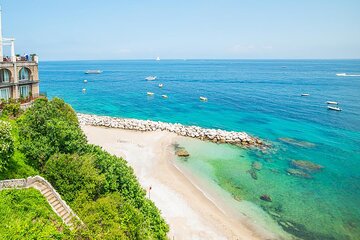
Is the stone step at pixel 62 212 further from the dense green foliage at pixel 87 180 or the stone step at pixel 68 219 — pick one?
the dense green foliage at pixel 87 180

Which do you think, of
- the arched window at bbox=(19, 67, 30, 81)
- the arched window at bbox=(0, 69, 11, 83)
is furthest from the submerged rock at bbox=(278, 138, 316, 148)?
the arched window at bbox=(0, 69, 11, 83)

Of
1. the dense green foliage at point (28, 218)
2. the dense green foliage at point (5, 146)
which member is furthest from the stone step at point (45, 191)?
the dense green foliage at point (5, 146)

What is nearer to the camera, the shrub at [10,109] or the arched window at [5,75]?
the shrub at [10,109]

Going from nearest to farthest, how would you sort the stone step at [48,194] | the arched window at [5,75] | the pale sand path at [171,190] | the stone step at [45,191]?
the stone step at [48,194]
the stone step at [45,191]
the pale sand path at [171,190]
the arched window at [5,75]

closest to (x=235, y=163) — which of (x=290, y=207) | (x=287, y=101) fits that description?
(x=290, y=207)

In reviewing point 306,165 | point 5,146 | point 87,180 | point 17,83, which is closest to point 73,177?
point 87,180

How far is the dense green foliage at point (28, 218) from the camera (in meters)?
16.7

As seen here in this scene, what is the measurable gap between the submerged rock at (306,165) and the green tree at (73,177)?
111ft

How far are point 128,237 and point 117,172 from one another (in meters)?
7.29

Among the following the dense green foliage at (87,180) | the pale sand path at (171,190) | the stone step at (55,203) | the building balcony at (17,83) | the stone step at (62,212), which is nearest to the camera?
the dense green foliage at (87,180)

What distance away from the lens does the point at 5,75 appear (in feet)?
141

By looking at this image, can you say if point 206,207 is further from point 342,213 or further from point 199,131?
point 199,131

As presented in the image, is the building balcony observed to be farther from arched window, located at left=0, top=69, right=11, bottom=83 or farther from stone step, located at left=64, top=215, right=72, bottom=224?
stone step, located at left=64, top=215, right=72, bottom=224

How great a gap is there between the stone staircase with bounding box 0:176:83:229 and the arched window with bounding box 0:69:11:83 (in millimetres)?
27515
